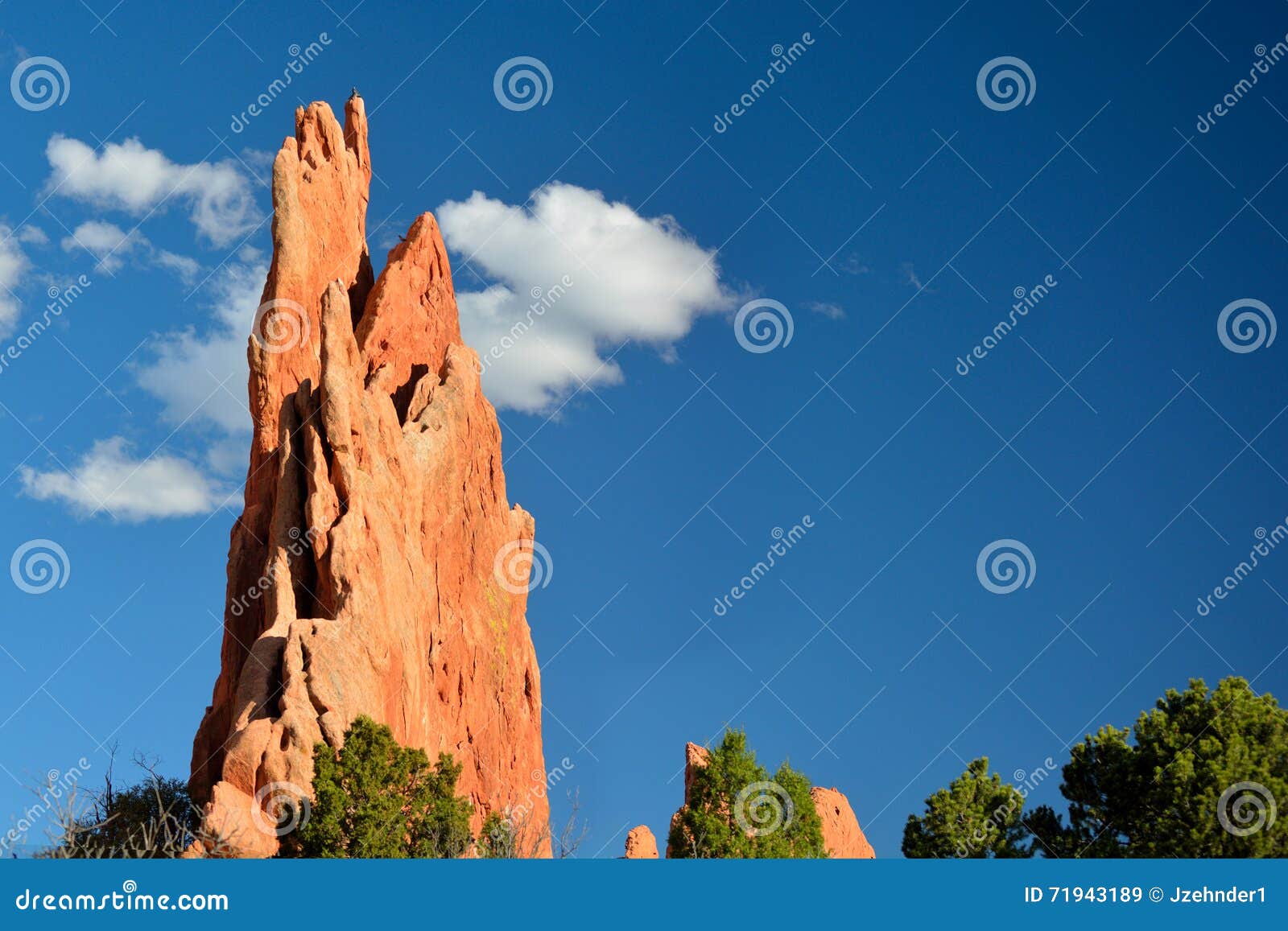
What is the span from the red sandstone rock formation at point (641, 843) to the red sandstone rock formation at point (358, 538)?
19.2 ft

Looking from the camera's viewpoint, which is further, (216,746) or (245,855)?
(216,746)

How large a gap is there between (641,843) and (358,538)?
29.9 metres

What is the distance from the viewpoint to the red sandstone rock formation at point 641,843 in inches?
2625

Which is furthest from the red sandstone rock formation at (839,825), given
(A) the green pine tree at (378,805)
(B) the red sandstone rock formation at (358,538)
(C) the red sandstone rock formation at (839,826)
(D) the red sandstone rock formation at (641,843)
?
(A) the green pine tree at (378,805)

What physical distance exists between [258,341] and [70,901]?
119 feet

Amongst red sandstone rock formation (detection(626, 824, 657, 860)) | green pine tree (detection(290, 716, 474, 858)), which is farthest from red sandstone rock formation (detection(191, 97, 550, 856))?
red sandstone rock formation (detection(626, 824, 657, 860))

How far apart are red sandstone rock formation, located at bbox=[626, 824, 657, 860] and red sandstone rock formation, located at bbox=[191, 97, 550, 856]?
19.2 feet

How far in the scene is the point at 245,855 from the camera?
114 feet

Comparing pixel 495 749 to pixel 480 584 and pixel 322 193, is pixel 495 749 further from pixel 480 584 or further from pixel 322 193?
pixel 322 193

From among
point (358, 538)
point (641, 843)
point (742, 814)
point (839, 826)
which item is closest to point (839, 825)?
point (839, 826)

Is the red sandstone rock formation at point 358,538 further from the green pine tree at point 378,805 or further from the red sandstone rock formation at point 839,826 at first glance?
the red sandstone rock formation at point 839,826

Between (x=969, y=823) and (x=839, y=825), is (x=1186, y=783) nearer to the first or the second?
(x=969, y=823)

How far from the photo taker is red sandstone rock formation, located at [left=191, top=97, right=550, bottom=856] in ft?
135

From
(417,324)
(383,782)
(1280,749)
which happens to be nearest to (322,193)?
(417,324)
